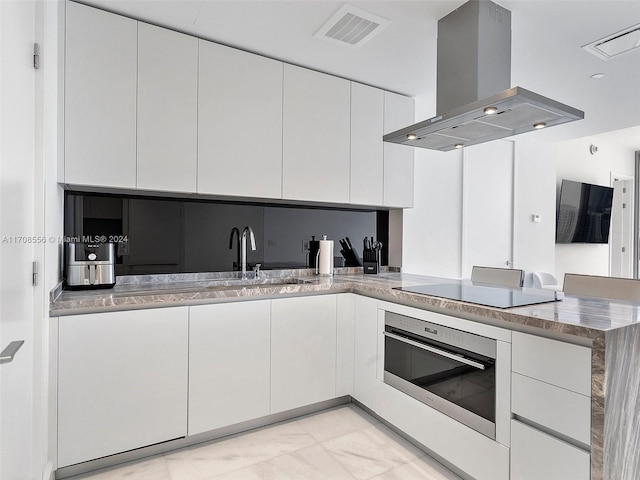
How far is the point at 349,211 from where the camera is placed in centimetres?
335

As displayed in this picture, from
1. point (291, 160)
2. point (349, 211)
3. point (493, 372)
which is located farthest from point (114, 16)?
point (493, 372)

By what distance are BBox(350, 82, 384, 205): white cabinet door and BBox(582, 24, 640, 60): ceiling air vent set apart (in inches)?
56.4

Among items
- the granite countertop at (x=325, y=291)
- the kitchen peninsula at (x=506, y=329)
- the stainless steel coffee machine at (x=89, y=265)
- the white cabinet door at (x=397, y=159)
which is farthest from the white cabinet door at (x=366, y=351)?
the stainless steel coffee machine at (x=89, y=265)

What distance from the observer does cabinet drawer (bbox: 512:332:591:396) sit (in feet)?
4.24

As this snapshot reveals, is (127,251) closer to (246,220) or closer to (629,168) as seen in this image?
(246,220)

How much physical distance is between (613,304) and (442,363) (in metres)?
0.80

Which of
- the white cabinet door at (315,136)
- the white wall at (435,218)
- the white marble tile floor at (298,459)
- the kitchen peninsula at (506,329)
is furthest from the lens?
the white wall at (435,218)

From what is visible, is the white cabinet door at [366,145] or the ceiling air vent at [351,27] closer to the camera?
the ceiling air vent at [351,27]

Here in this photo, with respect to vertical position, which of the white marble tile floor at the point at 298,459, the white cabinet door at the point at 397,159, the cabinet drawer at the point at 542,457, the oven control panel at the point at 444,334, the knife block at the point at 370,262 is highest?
the white cabinet door at the point at 397,159

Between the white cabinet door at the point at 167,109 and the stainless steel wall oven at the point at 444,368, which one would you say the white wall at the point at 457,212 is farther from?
the white cabinet door at the point at 167,109

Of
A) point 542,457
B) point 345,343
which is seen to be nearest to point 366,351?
point 345,343

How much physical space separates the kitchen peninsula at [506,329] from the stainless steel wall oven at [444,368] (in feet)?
0.18

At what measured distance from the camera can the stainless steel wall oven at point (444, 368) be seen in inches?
65.3

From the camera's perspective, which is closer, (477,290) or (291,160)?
(477,290)
